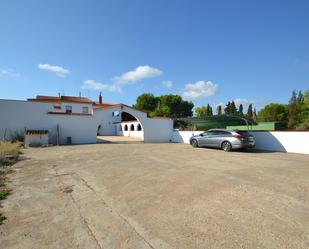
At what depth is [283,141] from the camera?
44.7ft

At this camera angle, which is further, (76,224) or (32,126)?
(32,126)

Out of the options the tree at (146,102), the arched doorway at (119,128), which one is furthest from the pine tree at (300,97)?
the arched doorway at (119,128)

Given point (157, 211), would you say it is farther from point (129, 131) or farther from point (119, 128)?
point (119, 128)

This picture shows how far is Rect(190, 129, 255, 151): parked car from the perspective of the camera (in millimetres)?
13297

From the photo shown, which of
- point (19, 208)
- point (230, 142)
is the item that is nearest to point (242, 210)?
point (19, 208)

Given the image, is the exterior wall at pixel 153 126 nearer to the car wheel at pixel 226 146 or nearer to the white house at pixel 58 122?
the white house at pixel 58 122

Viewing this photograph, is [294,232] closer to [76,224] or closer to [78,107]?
[76,224]

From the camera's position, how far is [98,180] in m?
6.37

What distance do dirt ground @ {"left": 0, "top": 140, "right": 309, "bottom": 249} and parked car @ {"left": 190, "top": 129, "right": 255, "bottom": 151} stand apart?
6.33m

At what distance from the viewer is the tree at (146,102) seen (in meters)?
54.3

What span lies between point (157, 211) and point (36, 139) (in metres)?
15.8

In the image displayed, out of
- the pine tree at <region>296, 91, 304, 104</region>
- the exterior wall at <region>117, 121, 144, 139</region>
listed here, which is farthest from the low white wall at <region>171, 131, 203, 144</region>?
the pine tree at <region>296, 91, 304, 104</region>

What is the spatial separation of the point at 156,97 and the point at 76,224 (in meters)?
53.5

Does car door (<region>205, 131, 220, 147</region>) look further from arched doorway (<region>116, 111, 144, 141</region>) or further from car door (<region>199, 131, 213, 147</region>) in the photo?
arched doorway (<region>116, 111, 144, 141</region>)
